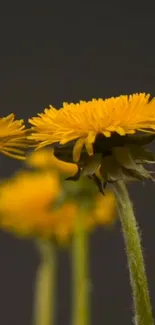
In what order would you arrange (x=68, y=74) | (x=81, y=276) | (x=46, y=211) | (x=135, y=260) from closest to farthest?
1. (x=135, y=260)
2. (x=81, y=276)
3. (x=46, y=211)
4. (x=68, y=74)

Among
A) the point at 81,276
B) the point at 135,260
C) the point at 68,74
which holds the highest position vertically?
the point at 68,74

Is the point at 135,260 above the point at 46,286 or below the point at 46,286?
below

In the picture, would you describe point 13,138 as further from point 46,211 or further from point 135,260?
point 46,211

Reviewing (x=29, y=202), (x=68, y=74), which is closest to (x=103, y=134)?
(x=29, y=202)

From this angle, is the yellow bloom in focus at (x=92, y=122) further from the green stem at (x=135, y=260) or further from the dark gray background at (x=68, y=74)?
the dark gray background at (x=68, y=74)

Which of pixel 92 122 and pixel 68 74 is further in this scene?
pixel 68 74

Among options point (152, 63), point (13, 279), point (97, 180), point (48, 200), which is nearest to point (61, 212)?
point (48, 200)
